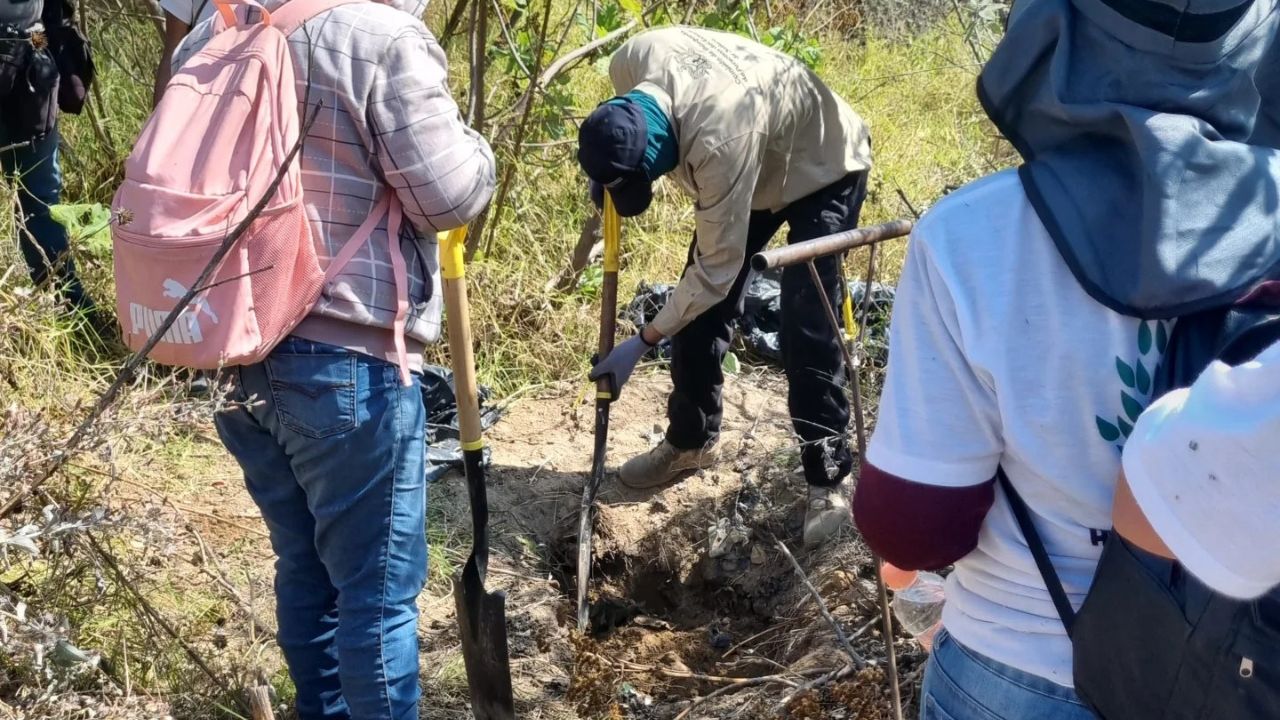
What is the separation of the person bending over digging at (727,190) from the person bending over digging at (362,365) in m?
1.04

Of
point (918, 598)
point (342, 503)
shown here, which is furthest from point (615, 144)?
point (918, 598)

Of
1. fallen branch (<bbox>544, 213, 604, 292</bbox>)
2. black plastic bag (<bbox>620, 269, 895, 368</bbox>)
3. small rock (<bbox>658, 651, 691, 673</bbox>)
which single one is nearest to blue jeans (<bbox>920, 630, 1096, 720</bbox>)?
small rock (<bbox>658, 651, 691, 673</bbox>)

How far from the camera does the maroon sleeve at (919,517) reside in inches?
45.8

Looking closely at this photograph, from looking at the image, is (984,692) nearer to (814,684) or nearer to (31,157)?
(814,684)

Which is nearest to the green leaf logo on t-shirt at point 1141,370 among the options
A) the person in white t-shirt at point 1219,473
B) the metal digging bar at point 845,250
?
the person in white t-shirt at point 1219,473

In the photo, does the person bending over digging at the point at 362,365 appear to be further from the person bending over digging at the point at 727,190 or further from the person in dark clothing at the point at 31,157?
the person in dark clothing at the point at 31,157

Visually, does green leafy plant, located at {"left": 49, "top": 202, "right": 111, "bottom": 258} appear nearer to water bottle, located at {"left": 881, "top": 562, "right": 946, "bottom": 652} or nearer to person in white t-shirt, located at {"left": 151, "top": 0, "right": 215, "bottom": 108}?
person in white t-shirt, located at {"left": 151, "top": 0, "right": 215, "bottom": 108}

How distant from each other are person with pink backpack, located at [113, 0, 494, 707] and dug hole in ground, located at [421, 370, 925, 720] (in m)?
0.98

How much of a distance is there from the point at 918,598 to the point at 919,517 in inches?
28.7

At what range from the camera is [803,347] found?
11.9 feet

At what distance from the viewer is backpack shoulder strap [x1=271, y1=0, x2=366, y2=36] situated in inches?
75.8

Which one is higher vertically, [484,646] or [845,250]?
[845,250]

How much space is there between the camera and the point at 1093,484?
1104mm

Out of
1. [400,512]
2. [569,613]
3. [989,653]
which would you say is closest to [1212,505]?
[989,653]
